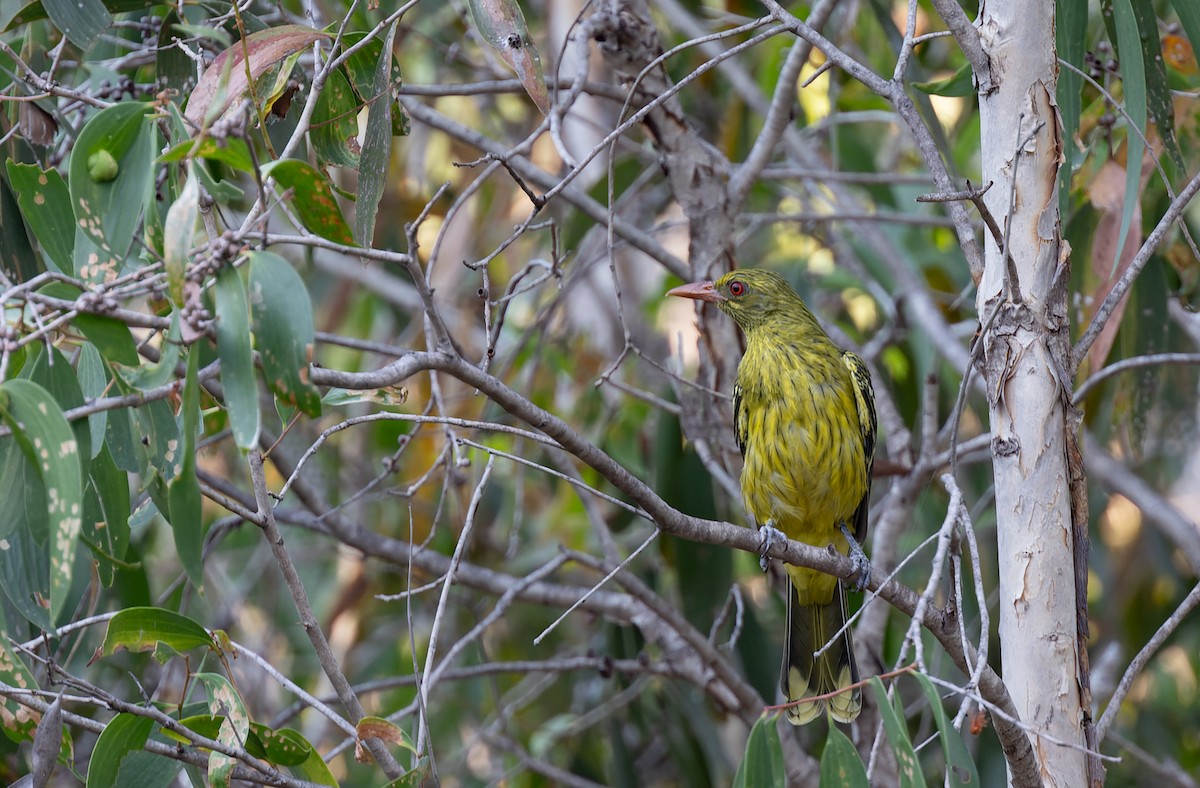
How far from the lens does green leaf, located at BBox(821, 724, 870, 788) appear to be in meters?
2.38

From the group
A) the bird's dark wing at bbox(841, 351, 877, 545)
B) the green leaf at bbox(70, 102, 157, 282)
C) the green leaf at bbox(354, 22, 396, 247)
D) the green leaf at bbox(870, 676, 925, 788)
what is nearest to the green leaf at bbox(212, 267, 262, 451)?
the green leaf at bbox(70, 102, 157, 282)

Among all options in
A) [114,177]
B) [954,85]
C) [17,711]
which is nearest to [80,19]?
[114,177]

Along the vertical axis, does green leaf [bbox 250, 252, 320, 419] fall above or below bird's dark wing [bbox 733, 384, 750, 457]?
above

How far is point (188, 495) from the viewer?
206cm

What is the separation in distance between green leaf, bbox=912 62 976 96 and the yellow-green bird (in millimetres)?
1152

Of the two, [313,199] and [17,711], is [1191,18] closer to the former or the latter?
[313,199]

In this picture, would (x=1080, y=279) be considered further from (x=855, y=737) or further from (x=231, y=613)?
(x=231, y=613)

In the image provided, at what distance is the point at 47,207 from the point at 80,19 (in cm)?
85

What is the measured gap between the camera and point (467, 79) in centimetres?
786

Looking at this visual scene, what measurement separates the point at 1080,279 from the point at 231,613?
14.3ft

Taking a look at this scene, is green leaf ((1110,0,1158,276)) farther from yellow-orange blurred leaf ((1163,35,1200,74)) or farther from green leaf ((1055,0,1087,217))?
yellow-orange blurred leaf ((1163,35,1200,74))

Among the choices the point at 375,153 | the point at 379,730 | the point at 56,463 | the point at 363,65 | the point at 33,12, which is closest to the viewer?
the point at 56,463

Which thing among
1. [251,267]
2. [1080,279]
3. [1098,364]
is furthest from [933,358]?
[251,267]

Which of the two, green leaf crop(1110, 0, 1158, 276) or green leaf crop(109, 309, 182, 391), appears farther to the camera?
green leaf crop(1110, 0, 1158, 276)
